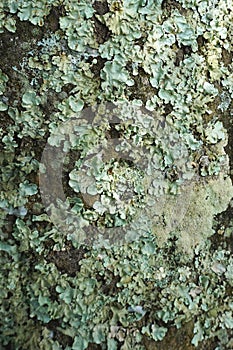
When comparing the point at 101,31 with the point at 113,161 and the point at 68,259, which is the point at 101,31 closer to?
the point at 113,161

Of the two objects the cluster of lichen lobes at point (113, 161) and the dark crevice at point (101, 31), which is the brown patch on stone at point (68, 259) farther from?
the dark crevice at point (101, 31)

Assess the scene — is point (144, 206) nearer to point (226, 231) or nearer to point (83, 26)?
point (226, 231)

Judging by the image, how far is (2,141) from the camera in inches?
55.8

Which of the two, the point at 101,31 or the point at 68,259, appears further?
the point at 68,259

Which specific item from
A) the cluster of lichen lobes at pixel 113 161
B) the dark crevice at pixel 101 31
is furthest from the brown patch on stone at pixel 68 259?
the dark crevice at pixel 101 31

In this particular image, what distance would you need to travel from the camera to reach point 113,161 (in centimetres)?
148

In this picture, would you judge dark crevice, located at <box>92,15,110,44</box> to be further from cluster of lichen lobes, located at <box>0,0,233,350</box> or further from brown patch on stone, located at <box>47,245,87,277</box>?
→ brown patch on stone, located at <box>47,245,87,277</box>

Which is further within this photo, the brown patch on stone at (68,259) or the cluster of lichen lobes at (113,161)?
the brown patch on stone at (68,259)

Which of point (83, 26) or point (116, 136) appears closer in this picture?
point (83, 26)

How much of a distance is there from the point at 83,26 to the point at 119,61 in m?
0.14

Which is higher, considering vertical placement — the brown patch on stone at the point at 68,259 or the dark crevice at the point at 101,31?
the dark crevice at the point at 101,31

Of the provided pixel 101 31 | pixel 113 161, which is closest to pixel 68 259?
pixel 113 161

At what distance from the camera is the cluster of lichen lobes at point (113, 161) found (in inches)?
54.8

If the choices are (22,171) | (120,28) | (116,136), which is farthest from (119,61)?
(22,171)
